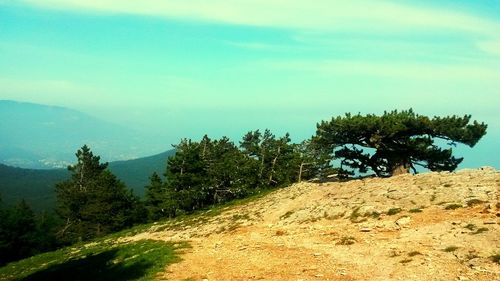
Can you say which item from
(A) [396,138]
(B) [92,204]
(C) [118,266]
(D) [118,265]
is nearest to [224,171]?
(B) [92,204]

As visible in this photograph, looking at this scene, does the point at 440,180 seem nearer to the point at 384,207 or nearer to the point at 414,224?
the point at 384,207

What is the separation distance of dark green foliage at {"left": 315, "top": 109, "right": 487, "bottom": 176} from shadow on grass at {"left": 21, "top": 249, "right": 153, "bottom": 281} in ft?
90.5

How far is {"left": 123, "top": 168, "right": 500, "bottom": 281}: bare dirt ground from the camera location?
2094cm

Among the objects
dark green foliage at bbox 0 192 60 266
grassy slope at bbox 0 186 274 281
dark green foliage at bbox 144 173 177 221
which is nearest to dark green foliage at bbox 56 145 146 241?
dark green foliage at bbox 0 192 60 266

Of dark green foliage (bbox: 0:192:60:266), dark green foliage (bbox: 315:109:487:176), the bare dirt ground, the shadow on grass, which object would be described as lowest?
dark green foliage (bbox: 0:192:60:266)

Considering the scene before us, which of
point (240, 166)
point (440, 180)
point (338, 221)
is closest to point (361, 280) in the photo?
point (338, 221)

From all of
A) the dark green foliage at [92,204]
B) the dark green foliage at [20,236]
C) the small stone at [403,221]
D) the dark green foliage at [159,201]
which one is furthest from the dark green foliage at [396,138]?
the dark green foliage at [20,236]

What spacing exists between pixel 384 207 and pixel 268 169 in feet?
192

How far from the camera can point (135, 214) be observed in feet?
303

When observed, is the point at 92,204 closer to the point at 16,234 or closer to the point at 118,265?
the point at 16,234

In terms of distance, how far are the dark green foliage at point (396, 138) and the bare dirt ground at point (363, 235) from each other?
6993mm

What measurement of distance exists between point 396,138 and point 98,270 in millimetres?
35058

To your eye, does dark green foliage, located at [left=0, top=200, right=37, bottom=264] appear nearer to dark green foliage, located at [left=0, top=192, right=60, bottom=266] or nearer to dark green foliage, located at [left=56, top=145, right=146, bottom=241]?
dark green foliage, located at [left=0, top=192, right=60, bottom=266]

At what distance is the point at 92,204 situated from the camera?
8494cm
